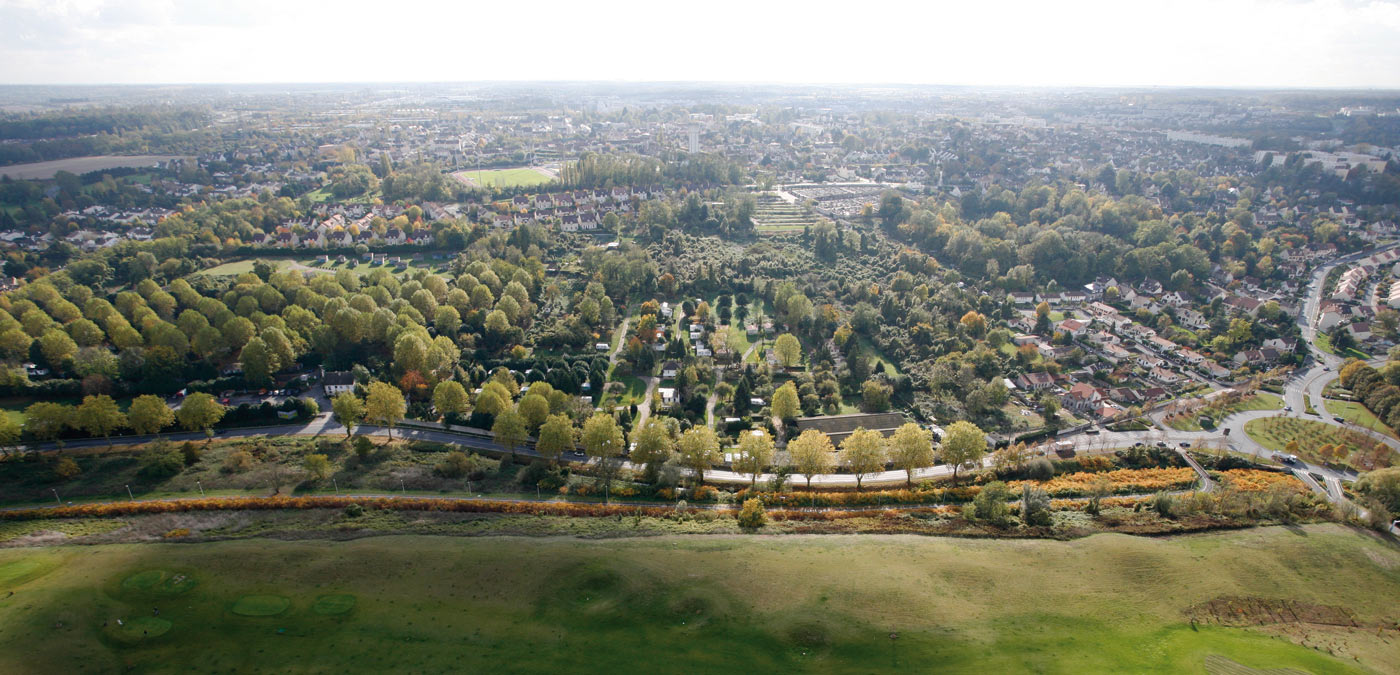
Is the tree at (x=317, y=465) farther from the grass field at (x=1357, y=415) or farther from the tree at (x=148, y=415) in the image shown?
the grass field at (x=1357, y=415)

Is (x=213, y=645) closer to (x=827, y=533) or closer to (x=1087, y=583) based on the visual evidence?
(x=827, y=533)

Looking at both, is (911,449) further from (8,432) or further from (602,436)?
(8,432)

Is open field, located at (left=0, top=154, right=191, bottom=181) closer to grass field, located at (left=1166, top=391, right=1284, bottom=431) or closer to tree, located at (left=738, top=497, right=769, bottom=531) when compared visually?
tree, located at (left=738, top=497, right=769, bottom=531)

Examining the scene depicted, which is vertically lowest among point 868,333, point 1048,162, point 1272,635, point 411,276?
point 1272,635

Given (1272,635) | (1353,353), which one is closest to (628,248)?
(1272,635)

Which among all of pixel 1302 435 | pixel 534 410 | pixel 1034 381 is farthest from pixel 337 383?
pixel 1302 435

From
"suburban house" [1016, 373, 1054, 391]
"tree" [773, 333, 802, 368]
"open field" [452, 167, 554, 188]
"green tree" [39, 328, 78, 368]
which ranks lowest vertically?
"suburban house" [1016, 373, 1054, 391]

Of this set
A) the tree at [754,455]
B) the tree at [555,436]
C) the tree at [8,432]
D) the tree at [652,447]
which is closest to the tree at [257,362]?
the tree at [8,432]

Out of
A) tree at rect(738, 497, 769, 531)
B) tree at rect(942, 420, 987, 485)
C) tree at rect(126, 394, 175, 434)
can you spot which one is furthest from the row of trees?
tree at rect(942, 420, 987, 485)
